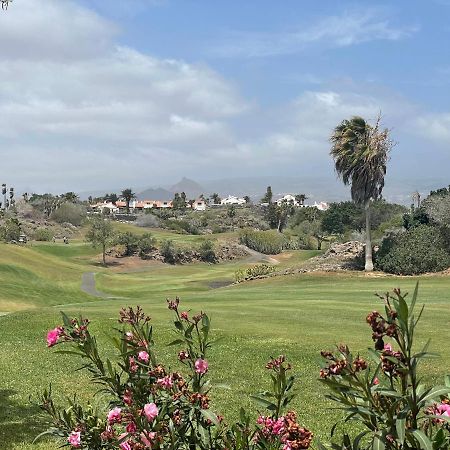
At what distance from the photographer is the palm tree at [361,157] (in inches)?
1646

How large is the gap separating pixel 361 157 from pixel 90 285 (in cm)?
3363

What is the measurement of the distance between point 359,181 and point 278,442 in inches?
1617

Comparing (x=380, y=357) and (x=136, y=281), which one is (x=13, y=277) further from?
(x=380, y=357)

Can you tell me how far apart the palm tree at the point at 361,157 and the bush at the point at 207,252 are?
55.6 meters

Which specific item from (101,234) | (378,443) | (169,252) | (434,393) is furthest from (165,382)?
(169,252)

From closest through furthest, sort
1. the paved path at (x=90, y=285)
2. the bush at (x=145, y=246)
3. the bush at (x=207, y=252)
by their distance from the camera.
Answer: the paved path at (x=90, y=285) → the bush at (x=145, y=246) → the bush at (x=207, y=252)

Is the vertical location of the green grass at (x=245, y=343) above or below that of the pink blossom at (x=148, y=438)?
below

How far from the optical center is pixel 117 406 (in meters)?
4.00

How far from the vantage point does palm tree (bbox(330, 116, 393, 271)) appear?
41.8m

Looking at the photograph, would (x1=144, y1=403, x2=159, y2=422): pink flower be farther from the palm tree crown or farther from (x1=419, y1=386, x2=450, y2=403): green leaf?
the palm tree crown

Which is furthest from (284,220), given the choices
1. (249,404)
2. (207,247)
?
(249,404)

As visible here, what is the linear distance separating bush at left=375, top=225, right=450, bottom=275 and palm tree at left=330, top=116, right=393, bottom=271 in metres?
1.86

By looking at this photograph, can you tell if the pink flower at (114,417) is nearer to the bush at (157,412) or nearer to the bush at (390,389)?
the bush at (157,412)

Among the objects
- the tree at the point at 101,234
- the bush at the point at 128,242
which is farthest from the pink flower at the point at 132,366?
the bush at the point at 128,242
